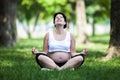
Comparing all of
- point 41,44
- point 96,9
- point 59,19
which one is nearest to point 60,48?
point 59,19

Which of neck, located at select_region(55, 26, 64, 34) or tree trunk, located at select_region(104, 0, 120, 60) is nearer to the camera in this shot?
neck, located at select_region(55, 26, 64, 34)

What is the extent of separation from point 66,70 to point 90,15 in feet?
145

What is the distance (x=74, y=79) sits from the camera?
845 cm

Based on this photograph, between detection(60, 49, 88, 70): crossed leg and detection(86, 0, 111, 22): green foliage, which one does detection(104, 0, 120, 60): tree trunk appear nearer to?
detection(60, 49, 88, 70): crossed leg

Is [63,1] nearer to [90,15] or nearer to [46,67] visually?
[90,15]

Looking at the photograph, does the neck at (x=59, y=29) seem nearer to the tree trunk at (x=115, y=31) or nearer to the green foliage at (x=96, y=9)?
the tree trunk at (x=115, y=31)

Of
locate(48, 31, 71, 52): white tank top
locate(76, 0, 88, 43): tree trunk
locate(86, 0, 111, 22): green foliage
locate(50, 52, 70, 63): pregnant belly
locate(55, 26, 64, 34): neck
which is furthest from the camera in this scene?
locate(86, 0, 111, 22): green foliage

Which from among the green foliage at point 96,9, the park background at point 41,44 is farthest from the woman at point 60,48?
the green foliage at point 96,9

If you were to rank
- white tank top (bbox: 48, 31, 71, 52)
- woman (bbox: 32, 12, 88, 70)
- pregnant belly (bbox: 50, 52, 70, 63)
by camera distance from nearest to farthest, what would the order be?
woman (bbox: 32, 12, 88, 70) < pregnant belly (bbox: 50, 52, 70, 63) < white tank top (bbox: 48, 31, 71, 52)

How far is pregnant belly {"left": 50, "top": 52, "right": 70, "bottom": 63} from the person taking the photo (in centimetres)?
1003

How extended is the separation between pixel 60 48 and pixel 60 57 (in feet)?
0.77

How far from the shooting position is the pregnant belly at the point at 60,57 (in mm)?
10031

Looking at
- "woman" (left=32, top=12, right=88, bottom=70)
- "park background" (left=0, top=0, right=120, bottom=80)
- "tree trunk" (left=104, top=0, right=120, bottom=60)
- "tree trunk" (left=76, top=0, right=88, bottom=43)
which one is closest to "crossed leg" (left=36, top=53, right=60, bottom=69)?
"woman" (left=32, top=12, right=88, bottom=70)

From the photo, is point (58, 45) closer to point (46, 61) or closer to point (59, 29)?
point (59, 29)
